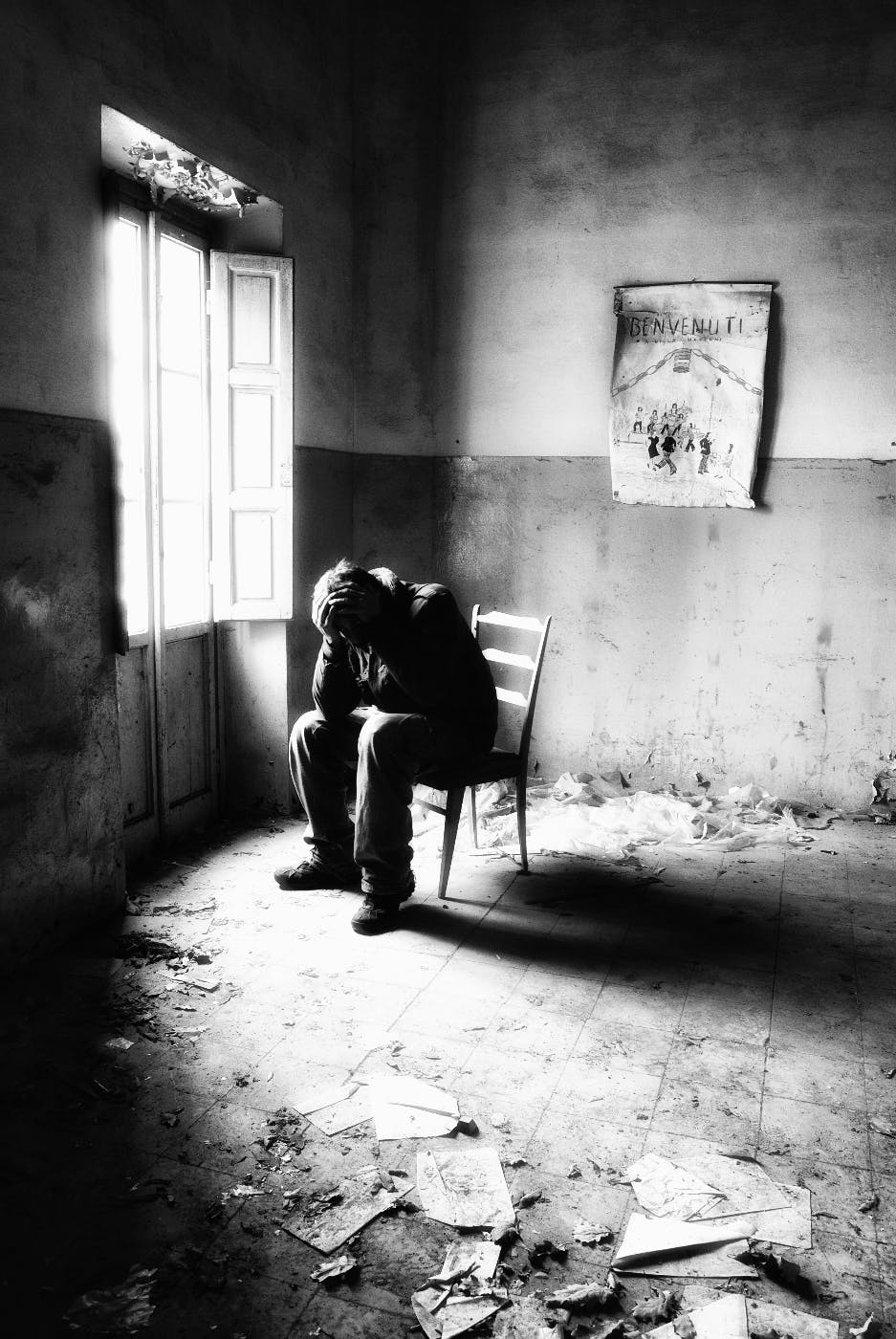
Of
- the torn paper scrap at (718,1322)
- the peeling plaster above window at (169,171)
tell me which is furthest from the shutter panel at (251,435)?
the torn paper scrap at (718,1322)

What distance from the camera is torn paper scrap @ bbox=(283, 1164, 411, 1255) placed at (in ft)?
6.39

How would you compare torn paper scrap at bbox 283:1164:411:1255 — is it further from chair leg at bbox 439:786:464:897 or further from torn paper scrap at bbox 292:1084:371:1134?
chair leg at bbox 439:786:464:897

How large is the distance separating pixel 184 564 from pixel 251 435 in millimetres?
619

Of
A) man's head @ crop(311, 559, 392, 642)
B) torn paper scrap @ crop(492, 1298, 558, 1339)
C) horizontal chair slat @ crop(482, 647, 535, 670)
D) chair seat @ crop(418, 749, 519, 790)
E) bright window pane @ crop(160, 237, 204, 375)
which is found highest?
bright window pane @ crop(160, 237, 204, 375)

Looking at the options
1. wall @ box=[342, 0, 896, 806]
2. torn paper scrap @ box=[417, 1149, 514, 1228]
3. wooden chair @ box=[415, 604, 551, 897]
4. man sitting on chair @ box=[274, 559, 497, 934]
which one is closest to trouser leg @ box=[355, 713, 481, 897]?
man sitting on chair @ box=[274, 559, 497, 934]

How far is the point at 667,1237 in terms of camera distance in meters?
1.94

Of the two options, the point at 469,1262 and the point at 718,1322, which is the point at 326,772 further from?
the point at 718,1322

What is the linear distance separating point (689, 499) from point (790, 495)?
0.45 meters

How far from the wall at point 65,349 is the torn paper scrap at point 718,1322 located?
2087mm

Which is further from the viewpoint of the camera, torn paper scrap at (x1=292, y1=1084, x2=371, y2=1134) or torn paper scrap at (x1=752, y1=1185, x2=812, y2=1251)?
torn paper scrap at (x1=292, y1=1084, x2=371, y2=1134)

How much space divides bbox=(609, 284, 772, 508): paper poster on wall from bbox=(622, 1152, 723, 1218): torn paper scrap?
10.6ft

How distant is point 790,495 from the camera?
465cm

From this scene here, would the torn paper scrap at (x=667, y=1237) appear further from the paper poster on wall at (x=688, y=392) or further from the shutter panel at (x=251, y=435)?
the paper poster on wall at (x=688, y=392)

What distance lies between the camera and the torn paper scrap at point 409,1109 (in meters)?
2.28
